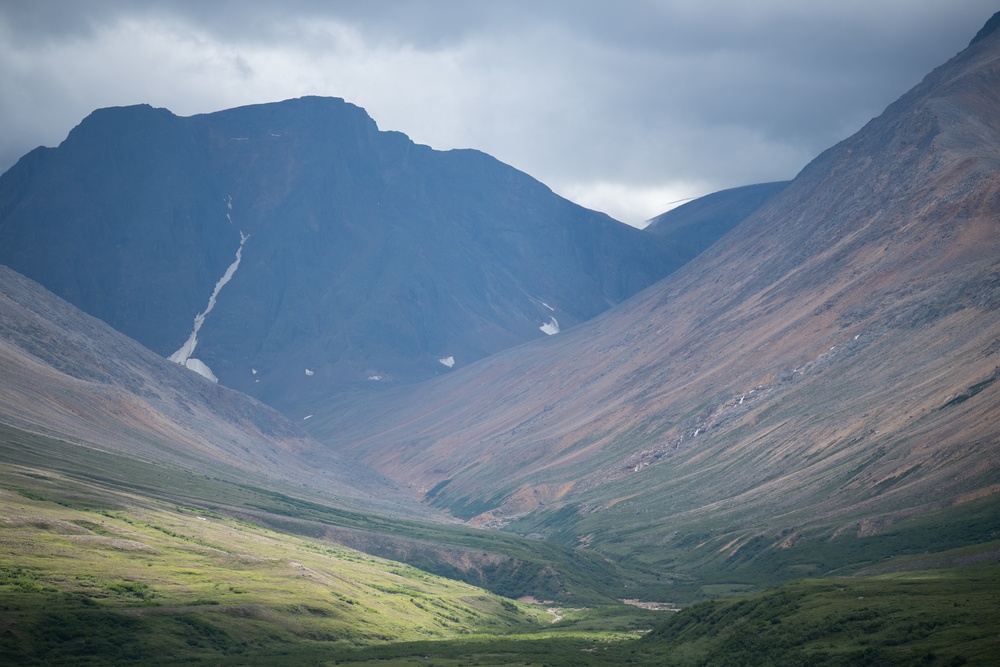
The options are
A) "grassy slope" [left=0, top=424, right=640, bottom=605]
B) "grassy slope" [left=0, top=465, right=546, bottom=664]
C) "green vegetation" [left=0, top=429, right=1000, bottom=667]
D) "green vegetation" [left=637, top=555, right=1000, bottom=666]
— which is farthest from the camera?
"grassy slope" [left=0, top=424, right=640, bottom=605]

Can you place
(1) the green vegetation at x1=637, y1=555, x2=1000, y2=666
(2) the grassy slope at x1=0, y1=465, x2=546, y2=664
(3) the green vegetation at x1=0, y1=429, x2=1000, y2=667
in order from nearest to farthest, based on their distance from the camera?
(1) the green vegetation at x1=637, y1=555, x2=1000, y2=666 → (3) the green vegetation at x1=0, y1=429, x2=1000, y2=667 → (2) the grassy slope at x1=0, y1=465, x2=546, y2=664

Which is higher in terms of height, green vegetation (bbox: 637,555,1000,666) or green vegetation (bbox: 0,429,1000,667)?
green vegetation (bbox: 0,429,1000,667)

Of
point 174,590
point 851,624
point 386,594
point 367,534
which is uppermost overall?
point 367,534

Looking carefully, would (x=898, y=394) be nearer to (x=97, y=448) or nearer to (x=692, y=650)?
(x=692, y=650)

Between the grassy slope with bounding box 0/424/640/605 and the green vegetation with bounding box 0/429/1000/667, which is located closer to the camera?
the green vegetation with bounding box 0/429/1000/667

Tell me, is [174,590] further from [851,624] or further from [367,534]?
[367,534]

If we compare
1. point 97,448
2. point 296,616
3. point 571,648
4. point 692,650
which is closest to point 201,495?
point 97,448

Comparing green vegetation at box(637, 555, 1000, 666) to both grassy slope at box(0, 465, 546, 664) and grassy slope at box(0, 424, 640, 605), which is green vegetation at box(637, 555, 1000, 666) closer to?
grassy slope at box(0, 465, 546, 664)

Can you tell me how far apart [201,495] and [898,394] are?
110643mm

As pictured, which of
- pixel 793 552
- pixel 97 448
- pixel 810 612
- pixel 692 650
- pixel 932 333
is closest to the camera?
pixel 810 612

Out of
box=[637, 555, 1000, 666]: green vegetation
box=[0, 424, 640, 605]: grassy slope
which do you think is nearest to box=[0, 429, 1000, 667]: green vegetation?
box=[637, 555, 1000, 666]: green vegetation

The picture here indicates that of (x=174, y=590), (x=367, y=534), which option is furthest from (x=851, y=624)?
(x=367, y=534)

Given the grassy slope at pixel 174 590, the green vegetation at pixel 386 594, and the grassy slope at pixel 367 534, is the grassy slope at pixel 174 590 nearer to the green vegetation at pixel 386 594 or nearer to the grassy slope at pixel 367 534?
the green vegetation at pixel 386 594

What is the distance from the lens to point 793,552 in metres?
144
